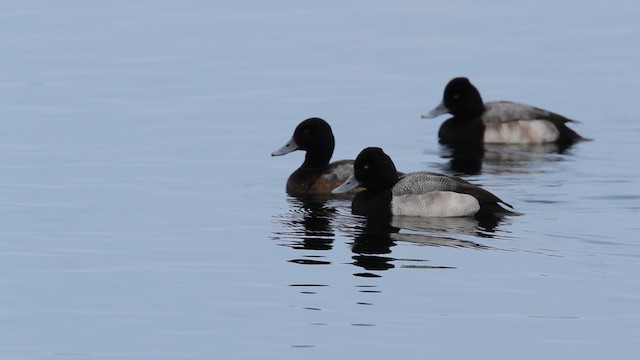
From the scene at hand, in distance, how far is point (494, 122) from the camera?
21.7 m

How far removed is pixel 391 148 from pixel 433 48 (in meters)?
8.23

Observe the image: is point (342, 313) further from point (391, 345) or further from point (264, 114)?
point (264, 114)

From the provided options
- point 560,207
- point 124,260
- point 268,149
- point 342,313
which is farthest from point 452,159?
point 342,313

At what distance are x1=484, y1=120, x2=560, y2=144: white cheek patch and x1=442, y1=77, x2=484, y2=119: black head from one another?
1.10 ft

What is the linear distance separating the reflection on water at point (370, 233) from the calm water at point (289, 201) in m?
0.05

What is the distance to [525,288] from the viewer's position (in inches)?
471

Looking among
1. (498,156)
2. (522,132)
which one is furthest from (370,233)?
(522,132)

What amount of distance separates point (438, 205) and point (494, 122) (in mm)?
6640

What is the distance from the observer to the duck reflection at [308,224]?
1391 cm

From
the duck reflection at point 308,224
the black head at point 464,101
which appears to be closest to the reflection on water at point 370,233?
the duck reflection at point 308,224

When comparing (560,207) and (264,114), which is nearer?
(560,207)

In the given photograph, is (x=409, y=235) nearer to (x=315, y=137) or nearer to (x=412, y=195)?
(x=412, y=195)

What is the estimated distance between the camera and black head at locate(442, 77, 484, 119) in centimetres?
2177

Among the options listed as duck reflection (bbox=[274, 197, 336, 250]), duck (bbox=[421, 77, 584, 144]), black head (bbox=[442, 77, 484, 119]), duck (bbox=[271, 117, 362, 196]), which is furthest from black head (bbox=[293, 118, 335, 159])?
black head (bbox=[442, 77, 484, 119])
